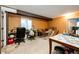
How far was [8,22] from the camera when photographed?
5.31 ft

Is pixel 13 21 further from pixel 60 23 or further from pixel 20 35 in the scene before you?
pixel 60 23

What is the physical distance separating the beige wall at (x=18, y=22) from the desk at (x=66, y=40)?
12.3 inches

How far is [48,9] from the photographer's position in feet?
5.36

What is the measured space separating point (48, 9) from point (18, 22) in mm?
629

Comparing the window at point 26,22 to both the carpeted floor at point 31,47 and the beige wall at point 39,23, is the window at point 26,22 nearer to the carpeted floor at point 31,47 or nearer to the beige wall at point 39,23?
the beige wall at point 39,23

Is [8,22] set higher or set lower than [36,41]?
higher

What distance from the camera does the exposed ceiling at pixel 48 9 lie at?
154 cm

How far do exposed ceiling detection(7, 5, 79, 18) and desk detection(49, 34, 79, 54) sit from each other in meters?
0.45

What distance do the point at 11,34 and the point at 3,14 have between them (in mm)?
396

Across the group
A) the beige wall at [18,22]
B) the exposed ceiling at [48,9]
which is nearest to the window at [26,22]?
the beige wall at [18,22]

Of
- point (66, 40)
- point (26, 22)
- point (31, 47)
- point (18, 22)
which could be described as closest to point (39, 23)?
point (26, 22)

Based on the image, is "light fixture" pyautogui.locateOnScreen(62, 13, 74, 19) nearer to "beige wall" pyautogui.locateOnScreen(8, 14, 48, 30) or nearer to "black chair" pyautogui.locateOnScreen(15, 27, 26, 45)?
"beige wall" pyautogui.locateOnScreen(8, 14, 48, 30)

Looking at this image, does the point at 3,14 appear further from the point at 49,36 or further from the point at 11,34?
A: the point at 49,36
